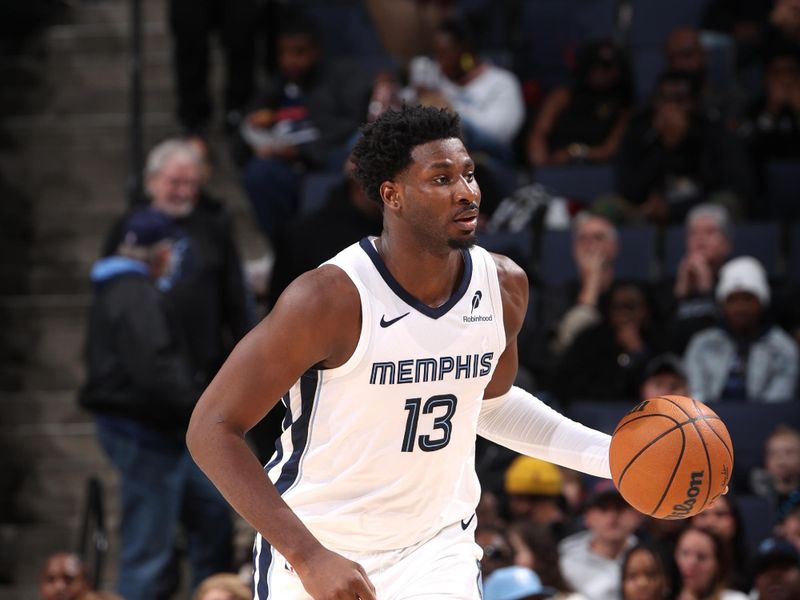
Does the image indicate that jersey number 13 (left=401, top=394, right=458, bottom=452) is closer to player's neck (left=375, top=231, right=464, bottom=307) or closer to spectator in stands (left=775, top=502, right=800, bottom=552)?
player's neck (left=375, top=231, right=464, bottom=307)

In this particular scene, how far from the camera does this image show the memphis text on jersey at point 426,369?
4027 mm

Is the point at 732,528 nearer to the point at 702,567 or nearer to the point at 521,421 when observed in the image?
the point at 702,567

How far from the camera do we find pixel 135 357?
23.4ft

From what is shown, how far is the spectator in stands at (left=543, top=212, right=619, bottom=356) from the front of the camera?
27.5 feet

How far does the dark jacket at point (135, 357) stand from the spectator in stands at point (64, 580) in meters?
0.75

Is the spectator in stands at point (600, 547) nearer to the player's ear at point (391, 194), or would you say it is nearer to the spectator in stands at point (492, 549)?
the spectator in stands at point (492, 549)

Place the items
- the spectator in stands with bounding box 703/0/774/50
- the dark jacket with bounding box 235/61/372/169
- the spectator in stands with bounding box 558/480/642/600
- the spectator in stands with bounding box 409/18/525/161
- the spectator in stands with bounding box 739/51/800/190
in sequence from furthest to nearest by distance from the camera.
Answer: the spectator in stands with bounding box 703/0/774/50
the spectator in stands with bounding box 739/51/800/190
the spectator in stands with bounding box 409/18/525/161
the dark jacket with bounding box 235/61/372/169
the spectator in stands with bounding box 558/480/642/600

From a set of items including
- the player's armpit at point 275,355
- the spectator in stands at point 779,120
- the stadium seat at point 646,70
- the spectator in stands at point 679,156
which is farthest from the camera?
the stadium seat at point 646,70

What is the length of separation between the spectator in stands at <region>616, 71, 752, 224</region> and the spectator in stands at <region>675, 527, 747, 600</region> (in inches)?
129

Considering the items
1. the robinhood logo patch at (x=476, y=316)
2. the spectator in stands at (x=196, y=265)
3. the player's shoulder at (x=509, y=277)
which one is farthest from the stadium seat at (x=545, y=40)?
the robinhood logo patch at (x=476, y=316)

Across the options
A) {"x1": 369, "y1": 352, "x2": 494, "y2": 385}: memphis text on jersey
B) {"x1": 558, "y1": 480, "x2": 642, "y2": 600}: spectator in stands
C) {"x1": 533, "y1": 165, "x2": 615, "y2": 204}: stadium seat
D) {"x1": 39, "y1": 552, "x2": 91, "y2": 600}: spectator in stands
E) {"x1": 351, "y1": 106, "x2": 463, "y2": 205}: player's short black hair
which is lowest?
{"x1": 39, "y1": 552, "x2": 91, "y2": 600}: spectator in stands

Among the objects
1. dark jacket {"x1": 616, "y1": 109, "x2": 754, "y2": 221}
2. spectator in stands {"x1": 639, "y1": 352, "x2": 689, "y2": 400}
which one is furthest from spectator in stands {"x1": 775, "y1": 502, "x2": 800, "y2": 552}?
dark jacket {"x1": 616, "y1": 109, "x2": 754, "y2": 221}

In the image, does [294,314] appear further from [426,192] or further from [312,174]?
[312,174]

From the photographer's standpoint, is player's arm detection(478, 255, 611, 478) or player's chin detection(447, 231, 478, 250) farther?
player's arm detection(478, 255, 611, 478)
